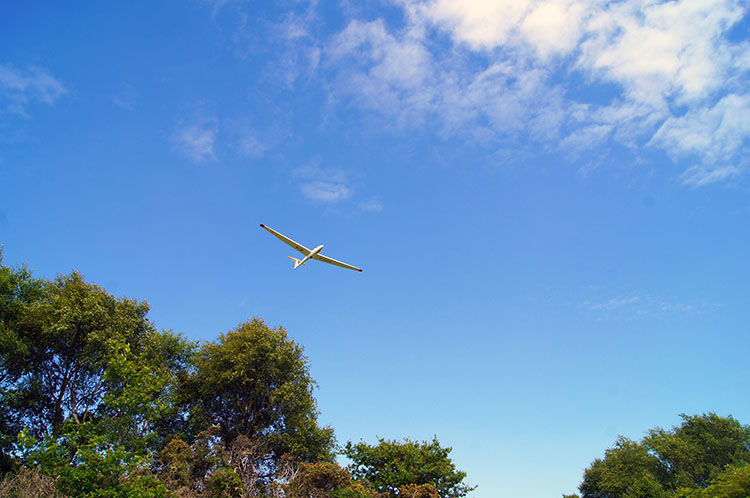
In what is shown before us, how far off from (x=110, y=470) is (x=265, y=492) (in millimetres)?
15357

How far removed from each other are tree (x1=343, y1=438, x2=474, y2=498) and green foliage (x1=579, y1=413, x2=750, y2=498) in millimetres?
22249

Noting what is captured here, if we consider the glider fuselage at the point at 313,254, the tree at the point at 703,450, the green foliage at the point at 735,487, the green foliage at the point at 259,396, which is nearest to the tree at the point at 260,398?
the green foliage at the point at 259,396

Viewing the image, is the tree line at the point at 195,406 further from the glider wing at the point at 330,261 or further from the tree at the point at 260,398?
the glider wing at the point at 330,261

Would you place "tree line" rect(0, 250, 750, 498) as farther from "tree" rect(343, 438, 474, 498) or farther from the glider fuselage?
the glider fuselage

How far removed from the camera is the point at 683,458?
150ft

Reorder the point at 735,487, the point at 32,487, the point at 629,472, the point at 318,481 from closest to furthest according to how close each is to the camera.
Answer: the point at 32,487 < the point at 735,487 < the point at 318,481 < the point at 629,472

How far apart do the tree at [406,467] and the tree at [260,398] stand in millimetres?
4852

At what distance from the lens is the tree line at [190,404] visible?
2600 centimetres

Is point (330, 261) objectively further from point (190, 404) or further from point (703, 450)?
point (703, 450)

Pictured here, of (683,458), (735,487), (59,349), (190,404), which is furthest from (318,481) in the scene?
A: (683,458)

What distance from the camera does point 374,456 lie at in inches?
1484

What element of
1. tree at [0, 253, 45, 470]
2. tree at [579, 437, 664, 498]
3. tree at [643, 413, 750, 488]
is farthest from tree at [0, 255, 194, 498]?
tree at [643, 413, 750, 488]

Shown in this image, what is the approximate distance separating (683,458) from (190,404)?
49651 millimetres

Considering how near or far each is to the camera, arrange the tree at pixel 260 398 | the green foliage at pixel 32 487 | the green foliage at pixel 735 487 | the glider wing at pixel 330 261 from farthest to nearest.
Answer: the tree at pixel 260 398 → the glider wing at pixel 330 261 → the green foliage at pixel 735 487 → the green foliage at pixel 32 487
